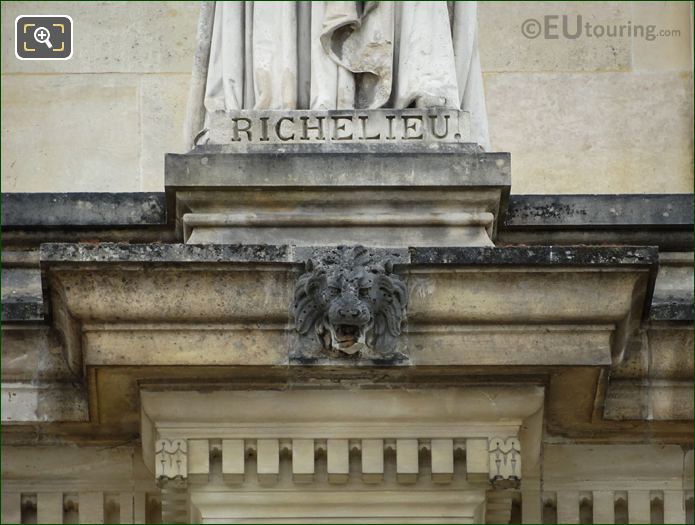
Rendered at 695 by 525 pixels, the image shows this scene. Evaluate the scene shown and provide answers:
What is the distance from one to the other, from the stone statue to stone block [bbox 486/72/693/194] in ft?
11.4

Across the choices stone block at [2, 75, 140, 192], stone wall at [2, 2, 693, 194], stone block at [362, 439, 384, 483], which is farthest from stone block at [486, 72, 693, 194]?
stone block at [362, 439, 384, 483]

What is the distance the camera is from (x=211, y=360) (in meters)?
13.9

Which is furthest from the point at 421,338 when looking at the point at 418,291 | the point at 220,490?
the point at 220,490

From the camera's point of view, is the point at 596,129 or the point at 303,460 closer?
the point at 303,460

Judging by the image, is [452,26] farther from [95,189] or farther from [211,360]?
[95,189]

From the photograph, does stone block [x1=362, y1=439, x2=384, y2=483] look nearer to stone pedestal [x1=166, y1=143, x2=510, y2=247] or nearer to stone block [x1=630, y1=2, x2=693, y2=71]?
stone pedestal [x1=166, y1=143, x2=510, y2=247]

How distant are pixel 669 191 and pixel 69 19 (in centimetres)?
359

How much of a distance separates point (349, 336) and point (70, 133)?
5.17m

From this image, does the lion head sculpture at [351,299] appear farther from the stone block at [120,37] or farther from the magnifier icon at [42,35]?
the stone block at [120,37]

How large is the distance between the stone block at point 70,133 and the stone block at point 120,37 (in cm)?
8

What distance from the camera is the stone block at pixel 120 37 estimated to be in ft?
61.6

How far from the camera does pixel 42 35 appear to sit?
18141 mm

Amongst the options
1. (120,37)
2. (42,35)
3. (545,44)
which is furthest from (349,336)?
(120,37)

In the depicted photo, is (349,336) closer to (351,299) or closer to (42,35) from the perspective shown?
(351,299)
